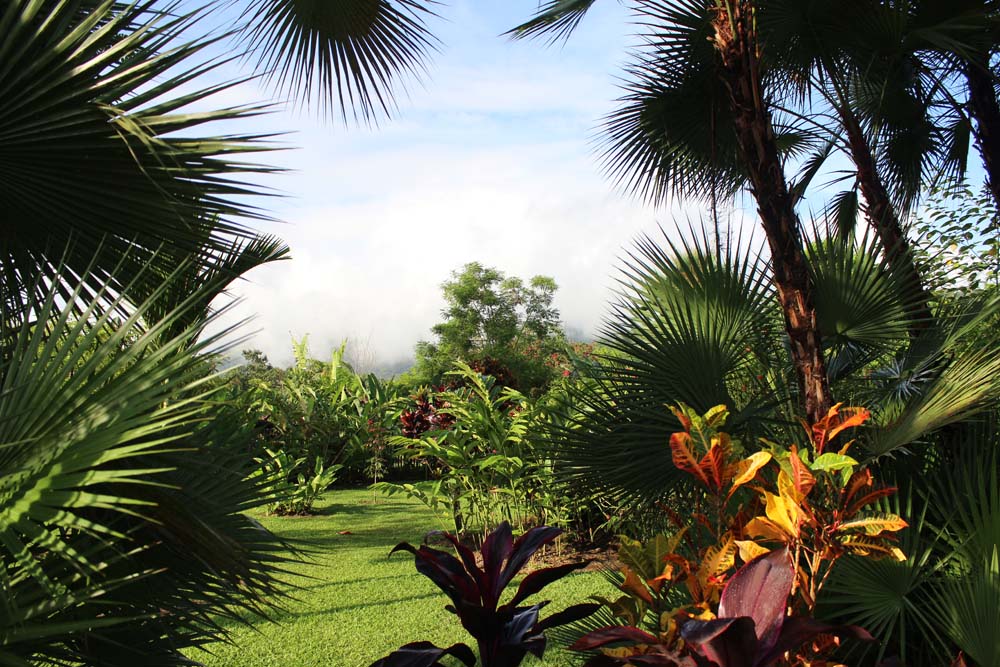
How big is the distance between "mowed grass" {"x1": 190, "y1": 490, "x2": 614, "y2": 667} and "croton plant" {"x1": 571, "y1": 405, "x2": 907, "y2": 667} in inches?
41.8

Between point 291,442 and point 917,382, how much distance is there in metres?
A: 7.86

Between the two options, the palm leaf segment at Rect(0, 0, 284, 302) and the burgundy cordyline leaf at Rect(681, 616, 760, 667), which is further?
the palm leaf segment at Rect(0, 0, 284, 302)

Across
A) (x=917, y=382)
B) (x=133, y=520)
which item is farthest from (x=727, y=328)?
(x=133, y=520)

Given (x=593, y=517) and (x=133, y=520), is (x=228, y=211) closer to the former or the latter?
(x=133, y=520)

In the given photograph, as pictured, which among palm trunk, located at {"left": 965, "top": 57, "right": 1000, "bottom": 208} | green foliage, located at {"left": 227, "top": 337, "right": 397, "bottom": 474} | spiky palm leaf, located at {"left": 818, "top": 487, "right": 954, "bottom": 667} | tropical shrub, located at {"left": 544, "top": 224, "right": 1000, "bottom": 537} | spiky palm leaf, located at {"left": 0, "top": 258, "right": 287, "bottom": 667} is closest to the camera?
spiky palm leaf, located at {"left": 0, "top": 258, "right": 287, "bottom": 667}

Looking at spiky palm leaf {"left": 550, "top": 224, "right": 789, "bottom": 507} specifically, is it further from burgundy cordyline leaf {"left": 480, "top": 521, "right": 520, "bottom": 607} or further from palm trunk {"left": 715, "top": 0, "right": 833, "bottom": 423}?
burgundy cordyline leaf {"left": 480, "top": 521, "right": 520, "bottom": 607}

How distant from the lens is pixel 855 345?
321 centimetres

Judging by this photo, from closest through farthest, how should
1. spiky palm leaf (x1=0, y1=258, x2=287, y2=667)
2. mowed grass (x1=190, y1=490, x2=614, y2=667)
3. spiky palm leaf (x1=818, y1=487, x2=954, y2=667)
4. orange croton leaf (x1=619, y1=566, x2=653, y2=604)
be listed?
spiky palm leaf (x1=0, y1=258, x2=287, y2=667) → orange croton leaf (x1=619, y1=566, x2=653, y2=604) → spiky palm leaf (x1=818, y1=487, x2=954, y2=667) → mowed grass (x1=190, y1=490, x2=614, y2=667)

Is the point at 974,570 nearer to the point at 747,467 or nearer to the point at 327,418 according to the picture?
the point at 747,467

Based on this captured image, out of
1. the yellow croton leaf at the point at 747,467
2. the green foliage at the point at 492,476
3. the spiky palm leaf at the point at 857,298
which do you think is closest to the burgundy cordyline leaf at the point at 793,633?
the yellow croton leaf at the point at 747,467

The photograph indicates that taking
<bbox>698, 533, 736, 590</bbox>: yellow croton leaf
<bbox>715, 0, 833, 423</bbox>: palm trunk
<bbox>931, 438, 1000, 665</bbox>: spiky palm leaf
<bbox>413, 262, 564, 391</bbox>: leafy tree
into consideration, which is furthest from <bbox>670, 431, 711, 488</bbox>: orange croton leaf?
<bbox>413, 262, 564, 391</bbox>: leafy tree

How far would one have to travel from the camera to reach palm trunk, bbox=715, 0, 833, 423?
2.60 meters

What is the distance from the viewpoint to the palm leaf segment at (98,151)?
1.72 metres

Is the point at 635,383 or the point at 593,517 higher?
the point at 635,383
